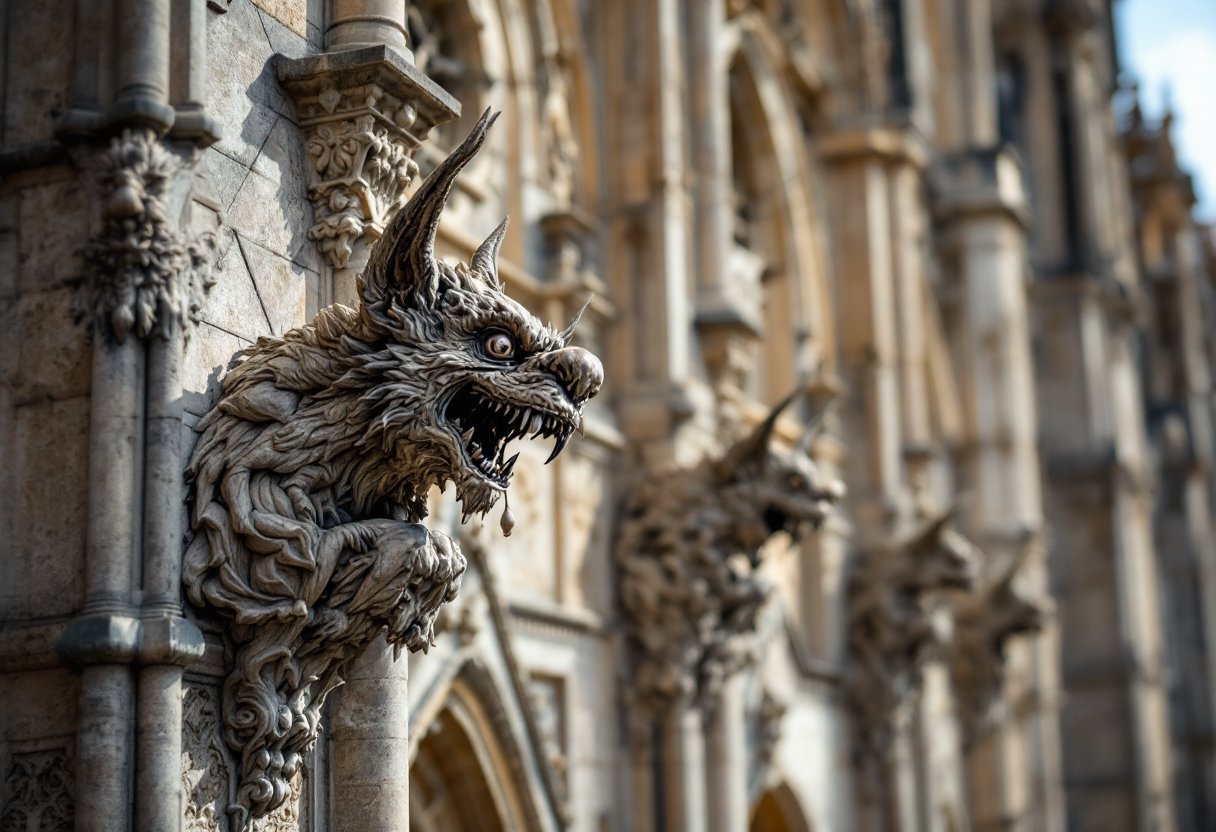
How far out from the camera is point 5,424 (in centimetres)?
601

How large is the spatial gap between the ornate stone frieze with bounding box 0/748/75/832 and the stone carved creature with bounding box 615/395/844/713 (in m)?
7.74

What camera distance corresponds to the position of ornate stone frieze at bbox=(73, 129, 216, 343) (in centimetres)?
588

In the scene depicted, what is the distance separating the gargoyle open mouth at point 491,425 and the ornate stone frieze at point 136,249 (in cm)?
92

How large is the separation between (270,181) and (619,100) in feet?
26.1

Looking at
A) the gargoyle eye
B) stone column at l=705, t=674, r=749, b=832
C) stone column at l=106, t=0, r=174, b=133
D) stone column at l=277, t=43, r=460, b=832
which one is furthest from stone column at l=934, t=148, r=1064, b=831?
stone column at l=106, t=0, r=174, b=133

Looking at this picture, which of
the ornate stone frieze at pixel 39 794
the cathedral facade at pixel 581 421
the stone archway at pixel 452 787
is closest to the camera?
the ornate stone frieze at pixel 39 794

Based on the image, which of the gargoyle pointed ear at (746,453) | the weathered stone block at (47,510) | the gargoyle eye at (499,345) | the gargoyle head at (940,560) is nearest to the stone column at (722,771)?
the gargoyle pointed ear at (746,453)

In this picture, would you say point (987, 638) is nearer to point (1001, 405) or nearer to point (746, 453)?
point (1001, 405)

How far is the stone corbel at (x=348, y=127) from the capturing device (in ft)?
22.2

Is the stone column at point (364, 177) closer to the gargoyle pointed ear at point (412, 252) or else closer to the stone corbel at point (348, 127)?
the stone corbel at point (348, 127)

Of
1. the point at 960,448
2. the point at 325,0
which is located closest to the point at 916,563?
the point at 960,448

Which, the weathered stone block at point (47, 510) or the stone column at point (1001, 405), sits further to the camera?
the stone column at point (1001, 405)

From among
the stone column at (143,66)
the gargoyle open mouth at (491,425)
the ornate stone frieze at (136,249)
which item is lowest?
the gargoyle open mouth at (491,425)

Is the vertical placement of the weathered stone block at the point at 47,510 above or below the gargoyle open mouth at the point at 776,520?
below
